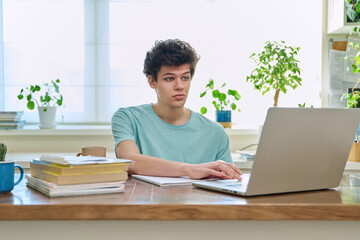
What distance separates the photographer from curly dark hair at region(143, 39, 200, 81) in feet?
6.48

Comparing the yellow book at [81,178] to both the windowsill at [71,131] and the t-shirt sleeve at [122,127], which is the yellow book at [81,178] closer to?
the t-shirt sleeve at [122,127]

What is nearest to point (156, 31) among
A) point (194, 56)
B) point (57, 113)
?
point (57, 113)

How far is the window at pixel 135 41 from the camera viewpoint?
3264 mm

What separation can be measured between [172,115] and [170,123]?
0.04 metres

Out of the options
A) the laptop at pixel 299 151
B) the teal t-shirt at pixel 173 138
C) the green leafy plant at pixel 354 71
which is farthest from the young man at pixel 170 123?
the green leafy plant at pixel 354 71

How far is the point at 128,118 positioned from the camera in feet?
6.75

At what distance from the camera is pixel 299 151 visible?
117cm

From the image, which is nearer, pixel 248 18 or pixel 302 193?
pixel 302 193

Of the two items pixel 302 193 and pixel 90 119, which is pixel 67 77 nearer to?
pixel 90 119

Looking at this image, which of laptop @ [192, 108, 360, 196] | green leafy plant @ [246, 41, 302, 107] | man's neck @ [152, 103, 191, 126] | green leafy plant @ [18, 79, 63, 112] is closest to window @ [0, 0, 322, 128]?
green leafy plant @ [18, 79, 63, 112]

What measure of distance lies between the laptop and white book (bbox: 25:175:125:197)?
251 millimetres

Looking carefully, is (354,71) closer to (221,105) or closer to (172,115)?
(221,105)

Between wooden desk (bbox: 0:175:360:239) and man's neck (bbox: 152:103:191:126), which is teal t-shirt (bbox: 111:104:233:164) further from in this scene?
wooden desk (bbox: 0:175:360:239)

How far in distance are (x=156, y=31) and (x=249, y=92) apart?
0.82 metres
